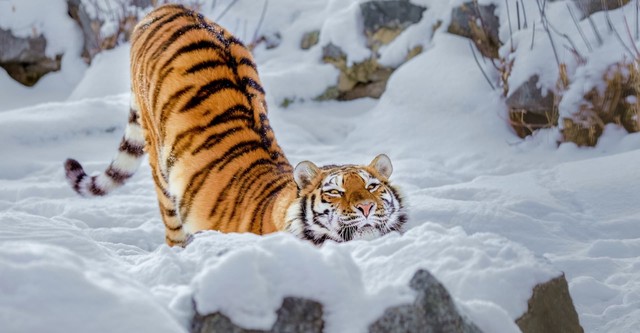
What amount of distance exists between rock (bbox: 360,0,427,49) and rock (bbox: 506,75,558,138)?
157 cm

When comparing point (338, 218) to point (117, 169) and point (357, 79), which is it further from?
point (357, 79)

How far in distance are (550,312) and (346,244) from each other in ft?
1.68

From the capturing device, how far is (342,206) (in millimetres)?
2545

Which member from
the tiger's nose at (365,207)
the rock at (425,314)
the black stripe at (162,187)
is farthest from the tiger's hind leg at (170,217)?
the rock at (425,314)

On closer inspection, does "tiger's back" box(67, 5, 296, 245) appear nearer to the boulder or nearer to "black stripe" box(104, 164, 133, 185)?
"black stripe" box(104, 164, 133, 185)

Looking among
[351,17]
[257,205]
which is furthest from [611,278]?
[351,17]

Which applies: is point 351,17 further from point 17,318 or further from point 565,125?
point 17,318

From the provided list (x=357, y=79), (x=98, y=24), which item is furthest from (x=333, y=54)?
(x=98, y=24)

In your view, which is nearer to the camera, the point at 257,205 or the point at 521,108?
the point at 257,205

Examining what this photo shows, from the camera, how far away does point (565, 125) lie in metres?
4.91

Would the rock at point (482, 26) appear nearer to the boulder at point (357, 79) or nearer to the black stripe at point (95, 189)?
the boulder at point (357, 79)

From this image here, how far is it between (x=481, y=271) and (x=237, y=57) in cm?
190

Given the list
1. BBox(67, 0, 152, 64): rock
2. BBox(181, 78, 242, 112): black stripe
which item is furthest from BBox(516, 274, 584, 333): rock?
BBox(67, 0, 152, 64): rock

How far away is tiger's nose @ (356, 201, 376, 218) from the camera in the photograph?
8.22ft
